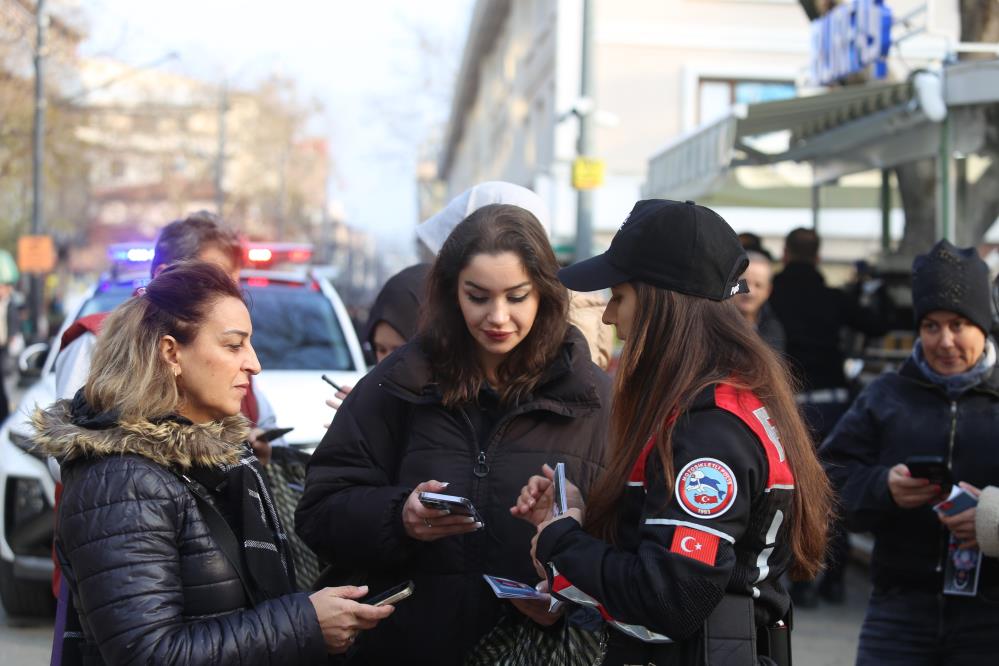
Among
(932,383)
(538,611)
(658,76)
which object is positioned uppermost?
(658,76)

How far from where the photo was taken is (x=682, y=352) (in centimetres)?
245

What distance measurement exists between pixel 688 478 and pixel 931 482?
1681 mm

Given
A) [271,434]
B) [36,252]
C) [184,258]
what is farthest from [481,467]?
[36,252]

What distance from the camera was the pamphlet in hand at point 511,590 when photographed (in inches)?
107

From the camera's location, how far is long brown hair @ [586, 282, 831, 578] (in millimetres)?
2439

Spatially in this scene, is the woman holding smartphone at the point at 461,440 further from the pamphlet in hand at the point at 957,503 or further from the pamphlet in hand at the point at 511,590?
the pamphlet in hand at the point at 957,503

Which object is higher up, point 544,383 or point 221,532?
point 544,383

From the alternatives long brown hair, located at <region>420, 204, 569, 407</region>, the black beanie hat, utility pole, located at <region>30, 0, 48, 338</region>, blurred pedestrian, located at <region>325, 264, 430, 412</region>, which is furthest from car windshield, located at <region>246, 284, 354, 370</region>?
utility pole, located at <region>30, 0, 48, 338</region>

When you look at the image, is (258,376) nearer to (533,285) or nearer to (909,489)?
(533,285)

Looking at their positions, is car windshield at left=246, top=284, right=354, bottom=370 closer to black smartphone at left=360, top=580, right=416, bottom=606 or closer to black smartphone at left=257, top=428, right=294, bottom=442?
black smartphone at left=257, top=428, right=294, bottom=442

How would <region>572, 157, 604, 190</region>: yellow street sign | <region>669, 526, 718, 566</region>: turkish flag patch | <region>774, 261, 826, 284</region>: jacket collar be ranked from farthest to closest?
<region>572, 157, 604, 190</region>: yellow street sign, <region>774, 261, 826, 284</region>: jacket collar, <region>669, 526, 718, 566</region>: turkish flag patch

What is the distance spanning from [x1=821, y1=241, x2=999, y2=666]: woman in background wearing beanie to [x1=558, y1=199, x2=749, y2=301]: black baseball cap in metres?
1.51

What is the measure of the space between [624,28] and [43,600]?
668 inches

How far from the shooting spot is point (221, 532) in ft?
8.30
